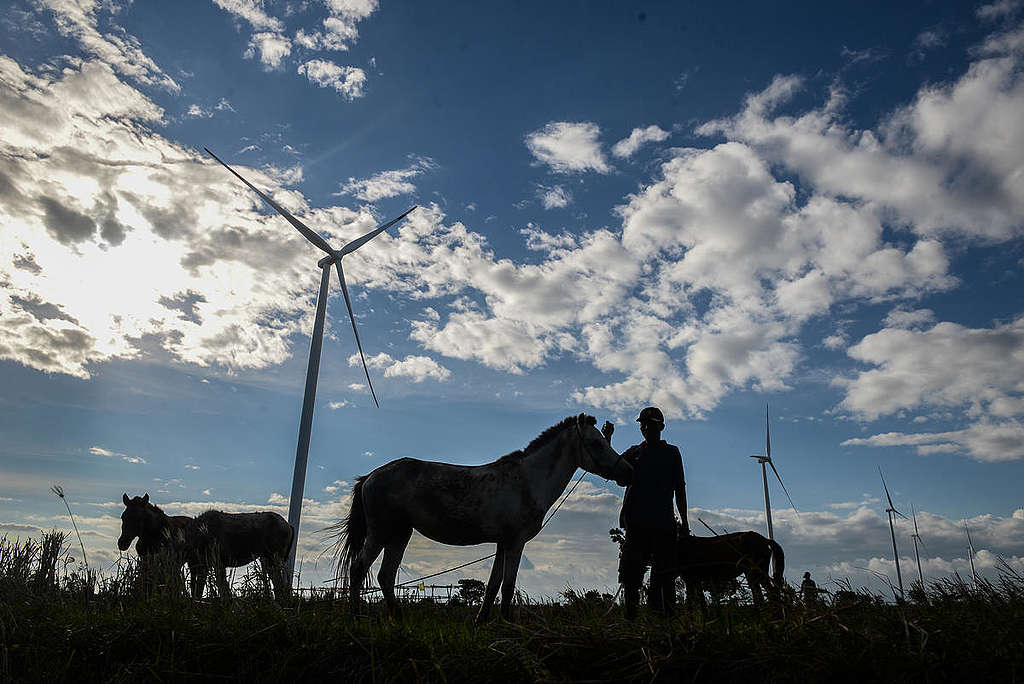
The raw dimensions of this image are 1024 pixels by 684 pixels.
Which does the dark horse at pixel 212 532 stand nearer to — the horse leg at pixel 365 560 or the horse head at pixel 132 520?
the horse head at pixel 132 520

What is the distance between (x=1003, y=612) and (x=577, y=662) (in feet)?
11.4

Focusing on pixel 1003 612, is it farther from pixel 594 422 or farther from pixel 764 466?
pixel 764 466

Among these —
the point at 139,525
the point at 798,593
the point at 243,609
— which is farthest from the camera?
the point at 139,525

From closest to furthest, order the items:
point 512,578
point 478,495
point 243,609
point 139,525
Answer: point 243,609, point 512,578, point 478,495, point 139,525

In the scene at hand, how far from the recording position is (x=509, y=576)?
859 centimetres

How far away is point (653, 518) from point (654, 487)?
0.41m

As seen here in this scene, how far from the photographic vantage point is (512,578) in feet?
28.1

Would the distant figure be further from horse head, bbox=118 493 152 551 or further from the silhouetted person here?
horse head, bbox=118 493 152 551

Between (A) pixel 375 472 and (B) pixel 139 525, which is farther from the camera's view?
(B) pixel 139 525

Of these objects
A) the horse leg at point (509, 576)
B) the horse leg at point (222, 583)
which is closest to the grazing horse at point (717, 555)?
the horse leg at point (509, 576)

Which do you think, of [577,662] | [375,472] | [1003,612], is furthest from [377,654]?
[1003,612]

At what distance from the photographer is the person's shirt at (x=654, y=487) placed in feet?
29.2

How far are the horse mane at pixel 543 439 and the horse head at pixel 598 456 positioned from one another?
0.35 feet

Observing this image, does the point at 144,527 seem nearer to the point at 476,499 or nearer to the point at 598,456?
the point at 476,499
